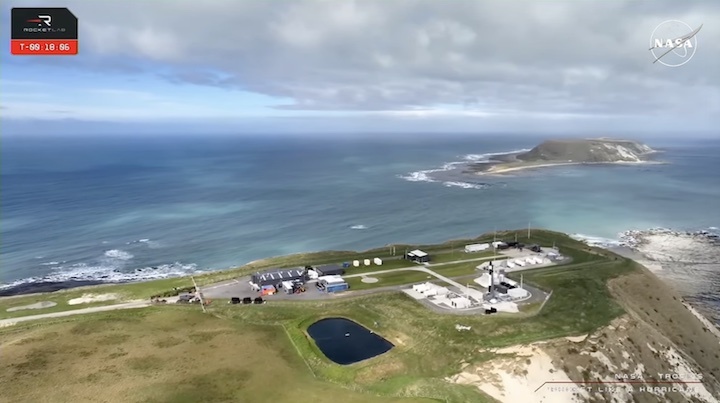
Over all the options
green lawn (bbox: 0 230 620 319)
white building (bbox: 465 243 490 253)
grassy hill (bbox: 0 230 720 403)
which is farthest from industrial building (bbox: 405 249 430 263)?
grassy hill (bbox: 0 230 720 403)

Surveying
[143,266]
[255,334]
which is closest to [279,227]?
[143,266]

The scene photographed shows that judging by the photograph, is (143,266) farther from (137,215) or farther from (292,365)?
(292,365)

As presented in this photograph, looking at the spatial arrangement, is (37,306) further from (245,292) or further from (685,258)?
(685,258)

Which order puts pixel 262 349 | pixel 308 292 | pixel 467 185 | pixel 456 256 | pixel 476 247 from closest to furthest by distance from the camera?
1. pixel 262 349
2. pixel 308 292
3. pixel 456 256
4. pixel 476 247
5. pixel 467 185

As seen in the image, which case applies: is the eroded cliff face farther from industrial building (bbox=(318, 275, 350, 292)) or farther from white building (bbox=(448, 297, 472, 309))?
industrial building (bbox=(318, 275, 350, 292))

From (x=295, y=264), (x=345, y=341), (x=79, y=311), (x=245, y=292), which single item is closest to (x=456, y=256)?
(x=295, y=264)

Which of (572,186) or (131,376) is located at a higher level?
(572,186)

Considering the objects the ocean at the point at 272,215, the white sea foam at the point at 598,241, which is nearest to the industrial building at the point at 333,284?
the ocean at the point at 272,215
